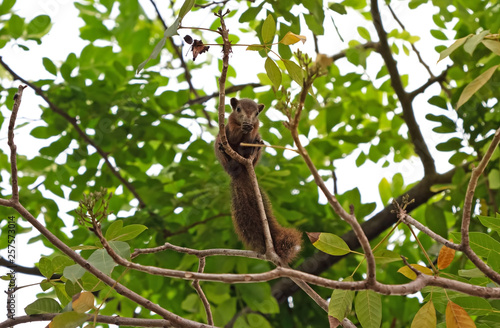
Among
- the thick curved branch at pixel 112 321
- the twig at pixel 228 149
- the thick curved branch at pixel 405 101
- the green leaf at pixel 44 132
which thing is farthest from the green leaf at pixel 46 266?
the thick curved branch at pixel 405 101

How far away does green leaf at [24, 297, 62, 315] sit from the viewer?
6.37ft

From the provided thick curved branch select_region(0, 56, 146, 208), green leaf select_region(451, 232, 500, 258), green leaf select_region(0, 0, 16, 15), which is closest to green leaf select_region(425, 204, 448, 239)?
green leaf select_region(451, 232, 500, 258)

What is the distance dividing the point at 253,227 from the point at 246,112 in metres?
1.01

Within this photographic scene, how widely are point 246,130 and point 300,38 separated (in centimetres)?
147

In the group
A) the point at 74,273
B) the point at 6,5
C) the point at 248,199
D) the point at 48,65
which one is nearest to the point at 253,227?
the point at 248,199

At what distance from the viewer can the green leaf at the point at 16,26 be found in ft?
11.9

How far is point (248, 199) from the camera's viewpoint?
2.77m

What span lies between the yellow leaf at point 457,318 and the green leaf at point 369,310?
24cm

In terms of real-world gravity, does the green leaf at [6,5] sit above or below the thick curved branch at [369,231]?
above

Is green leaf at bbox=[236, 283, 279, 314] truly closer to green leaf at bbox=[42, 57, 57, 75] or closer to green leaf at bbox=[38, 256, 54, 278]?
green leaf at bbox=[38, 256, 54, 278]

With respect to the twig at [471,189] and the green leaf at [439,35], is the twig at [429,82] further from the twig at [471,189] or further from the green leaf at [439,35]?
the twig at [471,189]

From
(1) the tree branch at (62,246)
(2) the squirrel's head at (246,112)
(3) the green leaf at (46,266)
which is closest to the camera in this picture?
(1) the tree branch at (62,246)

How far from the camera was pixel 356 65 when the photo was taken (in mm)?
3949

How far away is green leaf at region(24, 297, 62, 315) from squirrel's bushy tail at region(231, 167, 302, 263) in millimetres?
878
